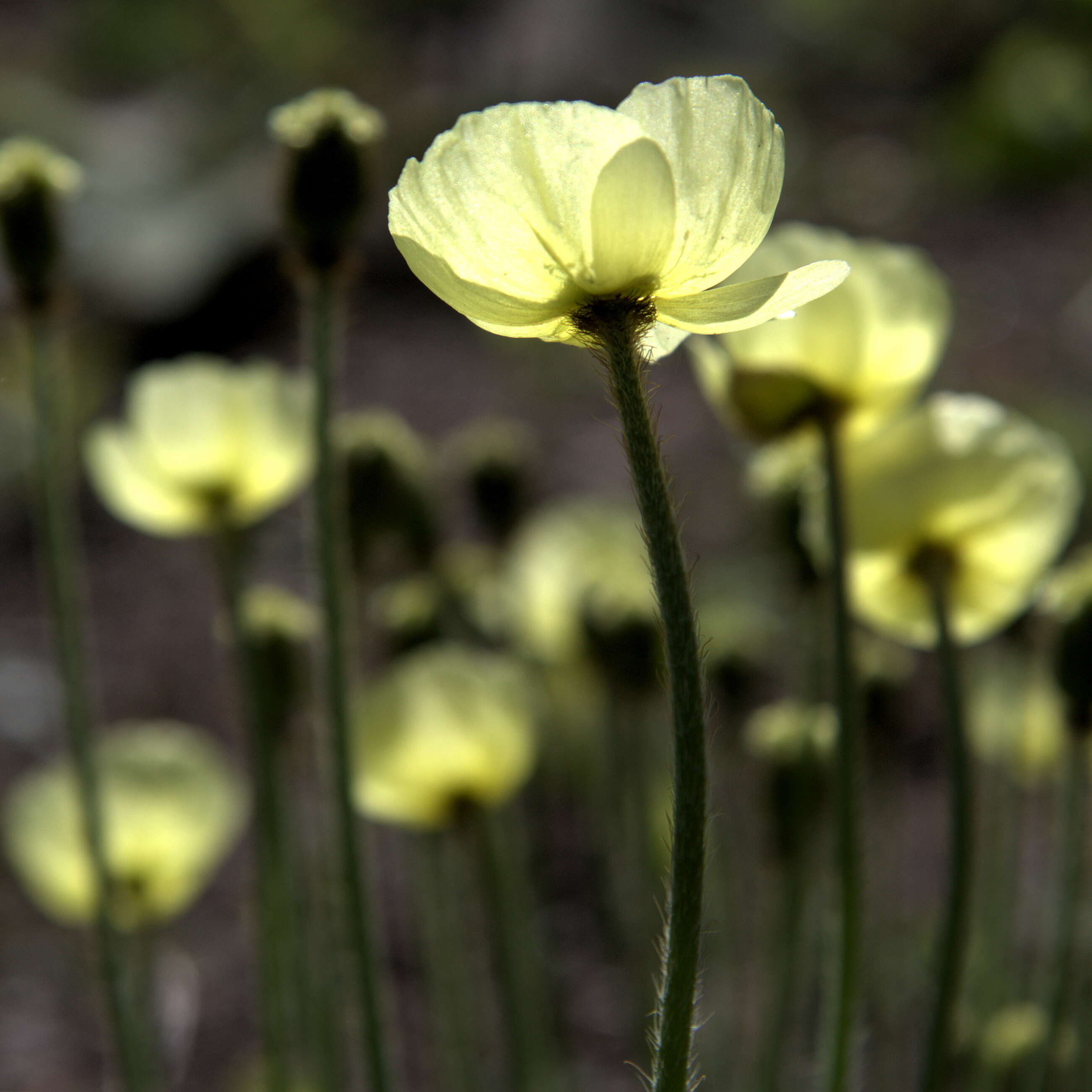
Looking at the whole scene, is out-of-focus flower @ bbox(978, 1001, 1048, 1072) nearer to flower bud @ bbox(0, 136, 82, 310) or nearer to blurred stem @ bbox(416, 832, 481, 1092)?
blurred stem @ bbox(416, 832, 481, 1092)

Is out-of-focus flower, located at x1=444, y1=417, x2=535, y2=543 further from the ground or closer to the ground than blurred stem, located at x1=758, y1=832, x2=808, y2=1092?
further from the ground

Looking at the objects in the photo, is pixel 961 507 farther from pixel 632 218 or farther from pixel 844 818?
pixel 632 218

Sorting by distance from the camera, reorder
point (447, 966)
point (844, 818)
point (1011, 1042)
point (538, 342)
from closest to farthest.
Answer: point (844, 818) < point (1011, 1042) < point (447, 966) < point (538, 342)

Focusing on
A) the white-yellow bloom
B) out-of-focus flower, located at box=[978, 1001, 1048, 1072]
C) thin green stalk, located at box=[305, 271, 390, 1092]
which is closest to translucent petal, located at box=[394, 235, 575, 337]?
the white-yellow bloom

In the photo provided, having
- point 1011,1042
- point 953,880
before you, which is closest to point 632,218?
point 953,880

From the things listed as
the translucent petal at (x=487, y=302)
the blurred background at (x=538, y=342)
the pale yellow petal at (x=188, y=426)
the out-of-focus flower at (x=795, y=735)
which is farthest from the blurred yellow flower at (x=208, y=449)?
the translucent petal at (x=487, y=302)

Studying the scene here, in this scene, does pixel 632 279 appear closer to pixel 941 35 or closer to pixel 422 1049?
pixel 422 1049
